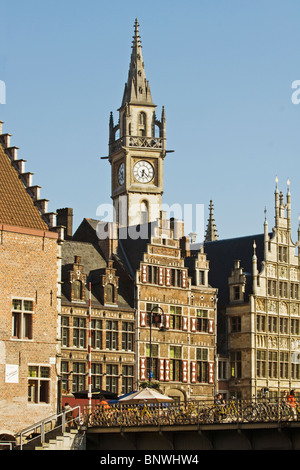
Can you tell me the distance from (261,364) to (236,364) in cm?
168

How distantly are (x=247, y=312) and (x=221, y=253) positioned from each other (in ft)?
22.6

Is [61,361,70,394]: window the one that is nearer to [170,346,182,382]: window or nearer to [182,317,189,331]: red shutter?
[170,346,182,382]: window

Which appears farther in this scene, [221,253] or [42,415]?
[221,253]

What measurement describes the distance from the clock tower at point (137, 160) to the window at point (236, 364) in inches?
733

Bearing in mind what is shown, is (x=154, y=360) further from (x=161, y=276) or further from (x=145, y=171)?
(x=145, y=171)

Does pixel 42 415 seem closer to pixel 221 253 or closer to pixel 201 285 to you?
pixel 201 285

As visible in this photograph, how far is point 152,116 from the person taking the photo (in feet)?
301

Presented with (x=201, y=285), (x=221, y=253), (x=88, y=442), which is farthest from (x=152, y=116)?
(x=88, y=442)

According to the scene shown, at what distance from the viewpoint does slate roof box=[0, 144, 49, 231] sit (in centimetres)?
5332

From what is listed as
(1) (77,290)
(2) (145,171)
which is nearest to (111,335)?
(1) (77,290)

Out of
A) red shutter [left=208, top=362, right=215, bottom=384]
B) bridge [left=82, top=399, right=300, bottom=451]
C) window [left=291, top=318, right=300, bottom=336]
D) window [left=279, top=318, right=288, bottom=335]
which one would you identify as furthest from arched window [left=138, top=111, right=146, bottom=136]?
bridge [left=82, top=399, right=300, bottom=451]

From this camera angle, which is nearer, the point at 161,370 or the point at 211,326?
the point at 161,370

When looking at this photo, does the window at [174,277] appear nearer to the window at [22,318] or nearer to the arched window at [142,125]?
the window at [22,318]

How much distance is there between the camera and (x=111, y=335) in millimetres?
65375
